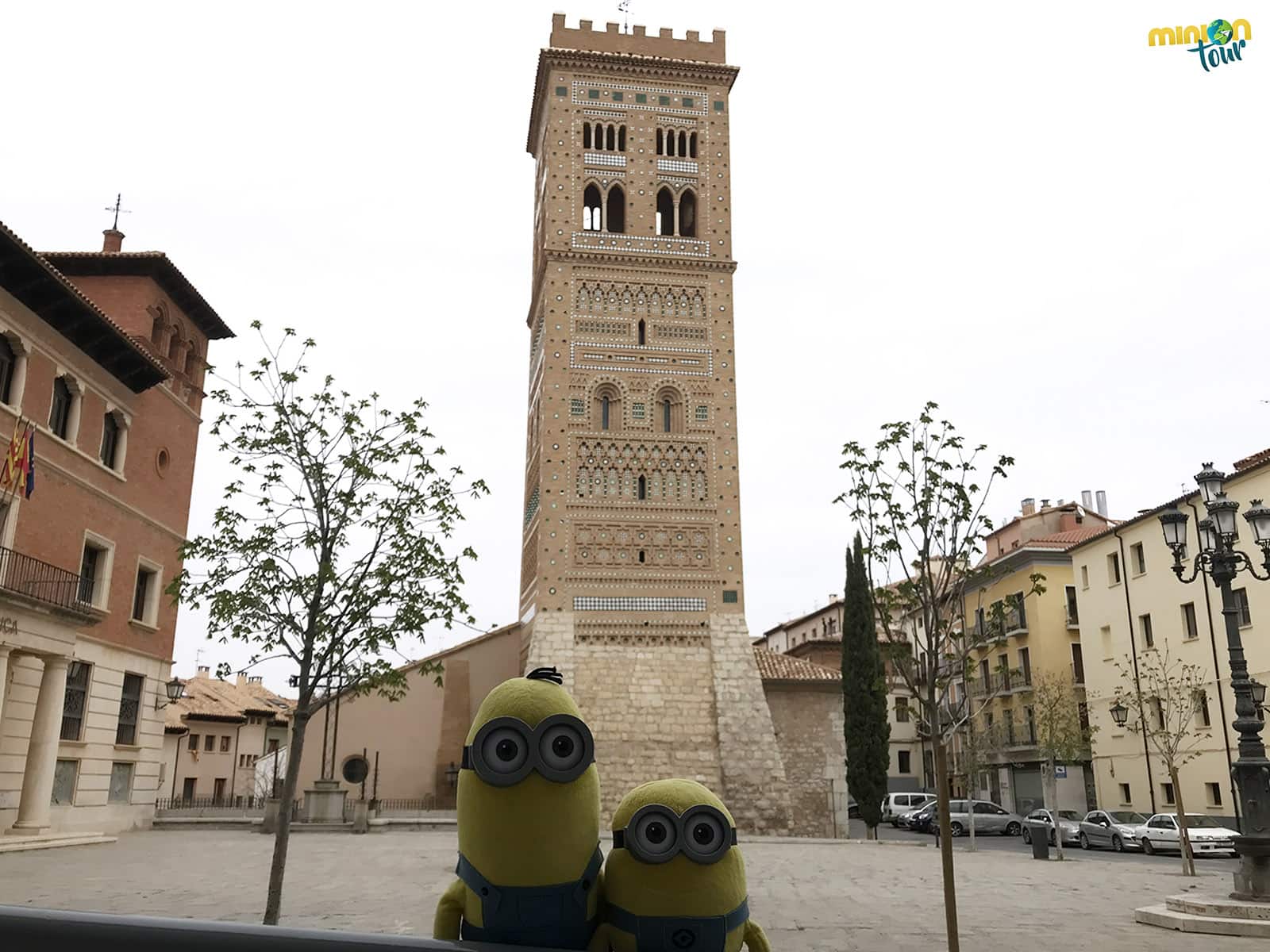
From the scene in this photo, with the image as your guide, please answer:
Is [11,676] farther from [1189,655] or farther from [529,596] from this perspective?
[1189,655]

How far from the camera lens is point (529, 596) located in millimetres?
30078

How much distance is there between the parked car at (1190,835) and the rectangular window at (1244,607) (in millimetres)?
5639

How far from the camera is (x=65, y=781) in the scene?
20156mm

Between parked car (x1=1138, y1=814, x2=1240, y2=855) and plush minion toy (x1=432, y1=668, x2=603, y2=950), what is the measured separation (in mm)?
26161

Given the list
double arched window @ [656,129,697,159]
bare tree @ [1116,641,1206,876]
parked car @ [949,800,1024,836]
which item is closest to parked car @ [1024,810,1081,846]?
parked car @ [949,800,1024,836]

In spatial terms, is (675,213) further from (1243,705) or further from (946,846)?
(946,846)

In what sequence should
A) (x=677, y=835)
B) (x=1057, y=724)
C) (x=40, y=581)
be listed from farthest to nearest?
(x=1057, y=724), (x=40, y=581), (x=677, y=835)

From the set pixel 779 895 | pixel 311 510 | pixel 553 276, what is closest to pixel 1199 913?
pixel 779 895

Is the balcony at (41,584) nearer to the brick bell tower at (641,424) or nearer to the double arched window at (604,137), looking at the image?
the brick bell tower at (641,424)

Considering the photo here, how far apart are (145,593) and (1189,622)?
30415 mm

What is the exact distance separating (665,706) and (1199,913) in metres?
17.1

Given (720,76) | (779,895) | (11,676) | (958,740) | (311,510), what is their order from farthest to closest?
1. (958,740)
2. (720,76)
3. (11,676)
4. (779,895)
5. (311,510)

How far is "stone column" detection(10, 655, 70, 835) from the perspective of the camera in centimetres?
1844

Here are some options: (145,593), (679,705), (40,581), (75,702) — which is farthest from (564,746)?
(679,705)
